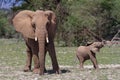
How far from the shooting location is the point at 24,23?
1469 centimetres

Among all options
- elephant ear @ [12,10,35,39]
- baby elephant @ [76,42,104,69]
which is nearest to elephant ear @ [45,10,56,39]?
elephant ear @ [12,10,35,39]

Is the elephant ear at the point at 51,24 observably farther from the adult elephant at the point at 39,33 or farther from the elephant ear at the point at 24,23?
the elephant ear at the point at 24,23

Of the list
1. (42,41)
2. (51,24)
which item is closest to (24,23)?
(51,24)

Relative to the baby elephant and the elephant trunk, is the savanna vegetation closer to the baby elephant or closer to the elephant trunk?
the baby elephant

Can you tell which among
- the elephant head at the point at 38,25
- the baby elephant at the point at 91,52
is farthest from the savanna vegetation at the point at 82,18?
the elephant head at the point at 38,25

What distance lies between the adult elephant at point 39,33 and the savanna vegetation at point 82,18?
2138 cm

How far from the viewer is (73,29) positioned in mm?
38500

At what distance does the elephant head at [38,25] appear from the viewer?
13244 mm

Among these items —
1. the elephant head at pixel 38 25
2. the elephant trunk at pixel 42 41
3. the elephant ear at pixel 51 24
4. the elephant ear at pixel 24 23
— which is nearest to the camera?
the elephant trunk at pixel 42 41

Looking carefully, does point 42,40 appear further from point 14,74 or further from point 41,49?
point 14,74

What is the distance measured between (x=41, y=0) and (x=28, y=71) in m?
29.0

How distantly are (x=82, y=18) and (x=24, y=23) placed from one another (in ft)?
81.1

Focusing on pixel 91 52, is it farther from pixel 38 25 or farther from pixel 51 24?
pixel 38 25

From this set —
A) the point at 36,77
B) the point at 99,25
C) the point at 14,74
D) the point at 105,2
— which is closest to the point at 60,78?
the point at 36,77
